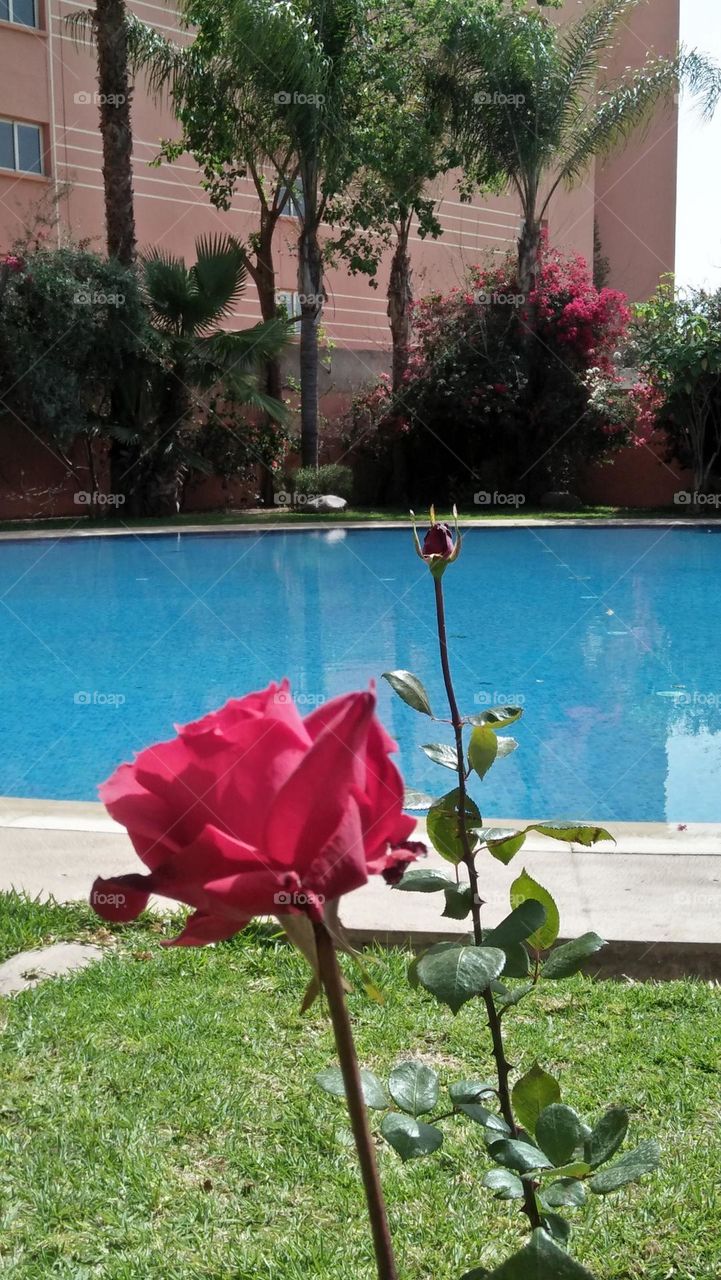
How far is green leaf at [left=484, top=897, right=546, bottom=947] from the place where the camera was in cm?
95

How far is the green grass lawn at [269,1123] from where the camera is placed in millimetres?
1802

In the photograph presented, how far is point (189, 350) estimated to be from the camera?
18109mm

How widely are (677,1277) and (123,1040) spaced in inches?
46.7

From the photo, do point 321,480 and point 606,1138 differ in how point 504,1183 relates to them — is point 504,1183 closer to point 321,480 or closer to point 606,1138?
point 606,1138

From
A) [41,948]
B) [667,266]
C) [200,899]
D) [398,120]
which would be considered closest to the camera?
[200,899]

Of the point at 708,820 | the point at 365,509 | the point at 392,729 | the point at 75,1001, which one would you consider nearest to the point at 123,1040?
the point at 75,1001

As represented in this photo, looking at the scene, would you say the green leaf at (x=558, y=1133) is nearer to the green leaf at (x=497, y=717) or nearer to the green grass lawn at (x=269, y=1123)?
the green leaf at (x=497, y=717)

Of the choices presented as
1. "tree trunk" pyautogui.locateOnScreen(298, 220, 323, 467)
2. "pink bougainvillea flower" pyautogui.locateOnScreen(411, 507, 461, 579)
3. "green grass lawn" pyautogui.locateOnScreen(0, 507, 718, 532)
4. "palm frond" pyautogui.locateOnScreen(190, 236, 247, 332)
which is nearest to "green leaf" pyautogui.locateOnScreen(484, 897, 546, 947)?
"pink bougainvillea flower" pyautogui.locateOnScreen(411, 507, 461, 579)

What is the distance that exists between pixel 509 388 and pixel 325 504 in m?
3.78

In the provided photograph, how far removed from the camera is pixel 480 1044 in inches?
95.4

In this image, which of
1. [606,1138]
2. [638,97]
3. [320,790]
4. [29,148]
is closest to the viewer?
[320,790]

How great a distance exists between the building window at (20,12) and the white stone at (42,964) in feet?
69.2

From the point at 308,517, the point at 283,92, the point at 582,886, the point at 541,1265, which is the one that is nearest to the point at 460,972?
the point at 541,1265

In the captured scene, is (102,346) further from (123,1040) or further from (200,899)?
(200,899)
